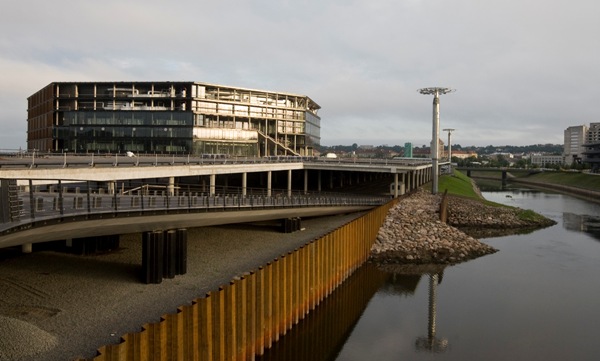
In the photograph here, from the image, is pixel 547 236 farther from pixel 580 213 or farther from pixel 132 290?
pixel 132 290

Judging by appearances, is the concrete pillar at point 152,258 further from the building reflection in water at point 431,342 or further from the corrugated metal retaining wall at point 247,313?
the building reflection in water at point 431,342

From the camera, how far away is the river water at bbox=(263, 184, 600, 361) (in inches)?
845

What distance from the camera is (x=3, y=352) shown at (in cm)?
1439

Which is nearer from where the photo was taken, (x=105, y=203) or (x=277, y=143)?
(x=105, y=203)

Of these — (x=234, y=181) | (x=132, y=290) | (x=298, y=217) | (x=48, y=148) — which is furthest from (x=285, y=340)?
(x=48, y=148)

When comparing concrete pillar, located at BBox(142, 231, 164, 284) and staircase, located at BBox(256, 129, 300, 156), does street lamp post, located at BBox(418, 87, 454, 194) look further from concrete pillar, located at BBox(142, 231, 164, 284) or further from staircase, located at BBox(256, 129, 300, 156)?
concrete pillar, located at BBox(142, 231, 164, 284)

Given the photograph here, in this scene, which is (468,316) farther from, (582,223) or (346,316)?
(582,223)

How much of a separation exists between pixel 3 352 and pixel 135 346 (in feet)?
17.4

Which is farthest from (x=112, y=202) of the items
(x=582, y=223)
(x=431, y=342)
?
(x=582, y=223)

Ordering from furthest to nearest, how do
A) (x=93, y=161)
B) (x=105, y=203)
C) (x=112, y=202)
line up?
(x=93, y=161) → (x=105, y=203) → (x=112, y=202)

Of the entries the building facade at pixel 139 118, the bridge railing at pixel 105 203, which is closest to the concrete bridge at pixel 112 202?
the bridge railing at pixel 105 203

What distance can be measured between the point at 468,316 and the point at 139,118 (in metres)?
75.7

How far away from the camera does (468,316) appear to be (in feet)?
85.8

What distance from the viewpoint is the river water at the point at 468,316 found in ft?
70.4
